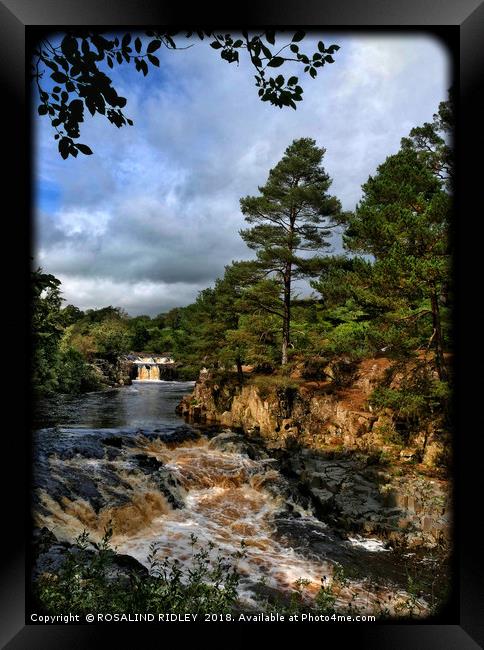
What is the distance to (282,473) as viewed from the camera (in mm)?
9469

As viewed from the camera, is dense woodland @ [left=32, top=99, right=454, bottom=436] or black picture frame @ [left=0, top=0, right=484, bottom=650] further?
dense woodland @ [left=32, top=99, right=454, bottom=436]

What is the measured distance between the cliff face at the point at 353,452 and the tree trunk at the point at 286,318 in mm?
1188

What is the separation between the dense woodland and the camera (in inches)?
267

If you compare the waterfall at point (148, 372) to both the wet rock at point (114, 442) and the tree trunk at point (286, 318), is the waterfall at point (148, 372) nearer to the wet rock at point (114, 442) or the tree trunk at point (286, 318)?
the wet rock at point (114, 442)

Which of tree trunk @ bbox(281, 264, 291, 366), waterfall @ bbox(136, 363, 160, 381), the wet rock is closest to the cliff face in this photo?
tree trunk @ bbox(281, 264, 291, 366)

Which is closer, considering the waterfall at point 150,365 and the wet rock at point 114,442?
the wet rock at point 114,442

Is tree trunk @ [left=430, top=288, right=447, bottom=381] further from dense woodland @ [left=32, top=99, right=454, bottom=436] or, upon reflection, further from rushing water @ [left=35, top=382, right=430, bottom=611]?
rushing water @ [left=35, top=382, right=430, bottom=611]

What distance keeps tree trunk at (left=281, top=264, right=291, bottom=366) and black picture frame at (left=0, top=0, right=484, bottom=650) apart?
9.60 meters
